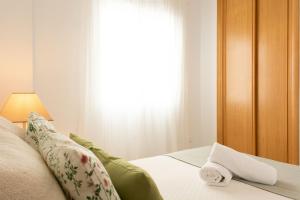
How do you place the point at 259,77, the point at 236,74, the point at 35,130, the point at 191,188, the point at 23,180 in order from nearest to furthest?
the point at 23,180, the point at 35,130, the point at 191,188, the point at 259,77, the point at 236,74

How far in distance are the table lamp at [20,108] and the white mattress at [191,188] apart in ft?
3.48

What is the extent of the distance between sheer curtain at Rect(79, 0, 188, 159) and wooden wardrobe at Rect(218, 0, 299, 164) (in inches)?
24.7

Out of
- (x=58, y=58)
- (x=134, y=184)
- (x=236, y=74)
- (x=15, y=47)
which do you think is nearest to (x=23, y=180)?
(x=134, y=184)

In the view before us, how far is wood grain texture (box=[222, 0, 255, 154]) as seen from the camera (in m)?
3.05

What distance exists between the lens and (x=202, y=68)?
12.6ft

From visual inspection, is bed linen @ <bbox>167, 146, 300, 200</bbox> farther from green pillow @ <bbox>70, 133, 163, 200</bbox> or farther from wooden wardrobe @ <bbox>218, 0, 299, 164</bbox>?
wooden wardrobe @ <bbox>218, 0, 299, 164</bbox>

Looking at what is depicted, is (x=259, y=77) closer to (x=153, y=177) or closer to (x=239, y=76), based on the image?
(x=239, y=76)

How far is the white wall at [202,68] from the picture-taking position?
3.66 metres

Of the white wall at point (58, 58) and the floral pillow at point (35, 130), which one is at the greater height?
the white wall at point (58, 58)

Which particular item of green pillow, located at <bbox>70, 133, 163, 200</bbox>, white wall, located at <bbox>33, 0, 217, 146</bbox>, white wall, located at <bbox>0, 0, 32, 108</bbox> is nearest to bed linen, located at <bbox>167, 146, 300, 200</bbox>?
green pillow, located at <bbox>70, 133, 163, 200</bbox>

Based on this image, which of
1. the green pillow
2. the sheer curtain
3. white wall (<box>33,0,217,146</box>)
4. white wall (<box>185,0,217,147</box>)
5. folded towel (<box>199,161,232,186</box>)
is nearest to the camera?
the green pillow

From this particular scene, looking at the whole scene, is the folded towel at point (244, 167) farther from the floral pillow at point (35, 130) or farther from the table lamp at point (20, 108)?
the table lamp at point (20, 108)

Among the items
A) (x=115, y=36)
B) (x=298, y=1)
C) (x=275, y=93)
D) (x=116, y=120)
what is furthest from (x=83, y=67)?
(x=298, y=1)

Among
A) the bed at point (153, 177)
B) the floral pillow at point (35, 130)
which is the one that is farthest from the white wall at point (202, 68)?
the floral pillow at point (35, 130)
